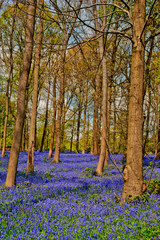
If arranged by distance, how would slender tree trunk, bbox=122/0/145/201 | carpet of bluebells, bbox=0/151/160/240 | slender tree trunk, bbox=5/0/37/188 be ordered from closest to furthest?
carpet of bluebells, bbox=0/151/160/240
slender tree trunk, bbox=122/0/145/201
slender tree trunk, bbox=5/0/37/188

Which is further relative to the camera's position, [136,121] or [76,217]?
[136,121]

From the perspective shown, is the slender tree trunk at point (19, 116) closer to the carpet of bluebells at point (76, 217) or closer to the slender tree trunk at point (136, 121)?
the carpet of bluebells at point (76, 217)

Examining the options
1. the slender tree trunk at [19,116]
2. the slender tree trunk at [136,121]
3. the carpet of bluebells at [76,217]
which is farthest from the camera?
the slender tree trunk at [19,116]

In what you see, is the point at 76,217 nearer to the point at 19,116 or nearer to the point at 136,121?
the point at 136,121

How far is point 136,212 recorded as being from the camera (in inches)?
183

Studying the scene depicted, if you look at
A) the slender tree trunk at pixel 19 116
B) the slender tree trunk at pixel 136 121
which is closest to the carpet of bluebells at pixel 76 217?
the slender tree trunk at pixel 136 121

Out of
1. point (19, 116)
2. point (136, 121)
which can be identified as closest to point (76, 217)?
point (136, 121)

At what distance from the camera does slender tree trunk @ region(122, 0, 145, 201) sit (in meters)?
5.41

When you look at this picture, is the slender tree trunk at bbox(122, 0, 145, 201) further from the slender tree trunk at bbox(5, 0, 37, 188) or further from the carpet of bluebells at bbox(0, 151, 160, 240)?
the slender tree trunk at bbox(5, 0, 37, 188)

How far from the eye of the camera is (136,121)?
5562 mm

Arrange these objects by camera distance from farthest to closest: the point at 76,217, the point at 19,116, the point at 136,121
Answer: the point at 19,116 < the point at 136,121 < the point at 76,217

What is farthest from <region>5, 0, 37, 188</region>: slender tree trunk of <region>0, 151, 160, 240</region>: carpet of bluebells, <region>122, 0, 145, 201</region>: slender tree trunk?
<region>122, 0, 145, 201</region>: slender tree trunk

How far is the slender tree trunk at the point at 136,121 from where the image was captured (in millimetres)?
5414

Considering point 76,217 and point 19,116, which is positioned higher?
point 19,116
